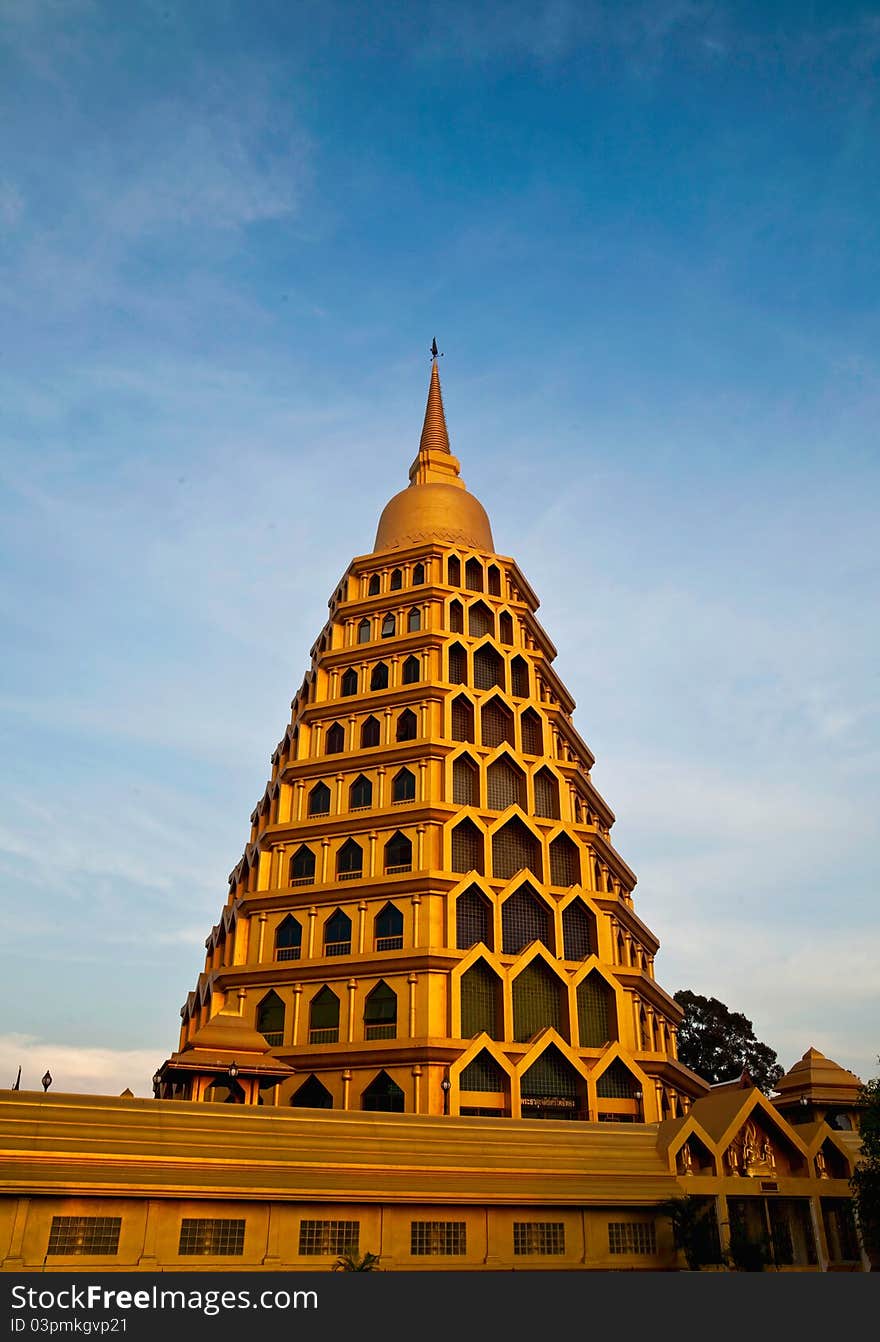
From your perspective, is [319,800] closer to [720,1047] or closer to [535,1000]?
[535,1000]

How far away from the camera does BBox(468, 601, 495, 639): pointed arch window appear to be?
5425cm

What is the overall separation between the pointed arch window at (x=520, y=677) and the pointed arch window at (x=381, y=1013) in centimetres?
1638

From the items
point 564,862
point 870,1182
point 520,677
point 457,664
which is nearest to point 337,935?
point 564,862

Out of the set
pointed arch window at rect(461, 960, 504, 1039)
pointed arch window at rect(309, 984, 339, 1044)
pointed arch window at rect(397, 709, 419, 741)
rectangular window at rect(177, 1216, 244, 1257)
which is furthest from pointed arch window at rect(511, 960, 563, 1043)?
rectangular window at rect(177, 1216, 244, 1257)

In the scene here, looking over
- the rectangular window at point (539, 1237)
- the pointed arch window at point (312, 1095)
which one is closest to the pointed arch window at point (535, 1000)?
the pointed arch window at point (312, 1095)

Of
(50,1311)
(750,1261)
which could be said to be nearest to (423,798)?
(750,1261)

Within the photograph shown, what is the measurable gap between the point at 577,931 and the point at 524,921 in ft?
9.05

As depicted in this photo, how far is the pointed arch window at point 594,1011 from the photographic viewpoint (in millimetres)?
43562

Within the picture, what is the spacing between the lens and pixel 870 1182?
117 feet

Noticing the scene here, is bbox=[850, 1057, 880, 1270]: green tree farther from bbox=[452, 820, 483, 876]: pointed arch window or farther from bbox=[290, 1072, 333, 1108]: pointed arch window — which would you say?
bbox=[290, 1072, 333, 1108]: pointed arch window

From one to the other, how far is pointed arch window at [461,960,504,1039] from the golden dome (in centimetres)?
2243

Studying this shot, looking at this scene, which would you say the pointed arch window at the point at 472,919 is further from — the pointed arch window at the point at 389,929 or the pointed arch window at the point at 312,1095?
the pointed arch window at the point at 312,1095

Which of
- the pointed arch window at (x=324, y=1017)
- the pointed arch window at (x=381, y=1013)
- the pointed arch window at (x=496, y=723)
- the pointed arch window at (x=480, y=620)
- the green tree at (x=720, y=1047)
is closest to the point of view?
the pointed arch window at (x=381, y=1013)

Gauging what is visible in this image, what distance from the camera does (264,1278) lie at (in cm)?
2406
